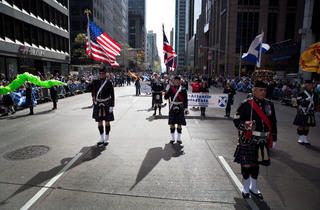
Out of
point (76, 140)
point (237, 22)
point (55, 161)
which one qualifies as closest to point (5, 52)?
point (76, 140)

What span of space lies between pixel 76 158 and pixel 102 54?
481cm

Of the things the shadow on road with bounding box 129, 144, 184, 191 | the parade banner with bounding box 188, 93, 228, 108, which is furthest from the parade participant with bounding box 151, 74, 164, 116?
the shadow on road with bounding box 129, 144, 184, 191

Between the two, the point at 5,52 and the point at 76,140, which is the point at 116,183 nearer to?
the point at 76,140

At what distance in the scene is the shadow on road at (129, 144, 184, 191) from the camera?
4887 mm

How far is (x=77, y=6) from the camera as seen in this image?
58.1 m

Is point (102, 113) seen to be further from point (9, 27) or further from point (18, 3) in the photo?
point (18, 3)

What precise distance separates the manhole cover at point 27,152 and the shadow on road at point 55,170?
957 mm

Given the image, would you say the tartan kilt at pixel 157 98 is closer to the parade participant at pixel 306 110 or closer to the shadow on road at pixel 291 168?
the parade participant at pixel 306 110

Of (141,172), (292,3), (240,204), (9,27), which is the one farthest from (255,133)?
(292,3)

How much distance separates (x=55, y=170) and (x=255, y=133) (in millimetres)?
4178

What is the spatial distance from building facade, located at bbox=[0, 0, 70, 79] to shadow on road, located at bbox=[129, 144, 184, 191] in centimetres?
2139

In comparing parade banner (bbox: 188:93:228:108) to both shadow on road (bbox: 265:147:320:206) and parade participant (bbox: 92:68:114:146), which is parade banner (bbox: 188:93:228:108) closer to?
shadow on road (bbox: 265:147:320:206)

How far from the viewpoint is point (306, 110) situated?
716 cm

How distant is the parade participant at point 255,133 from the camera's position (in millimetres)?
3867
